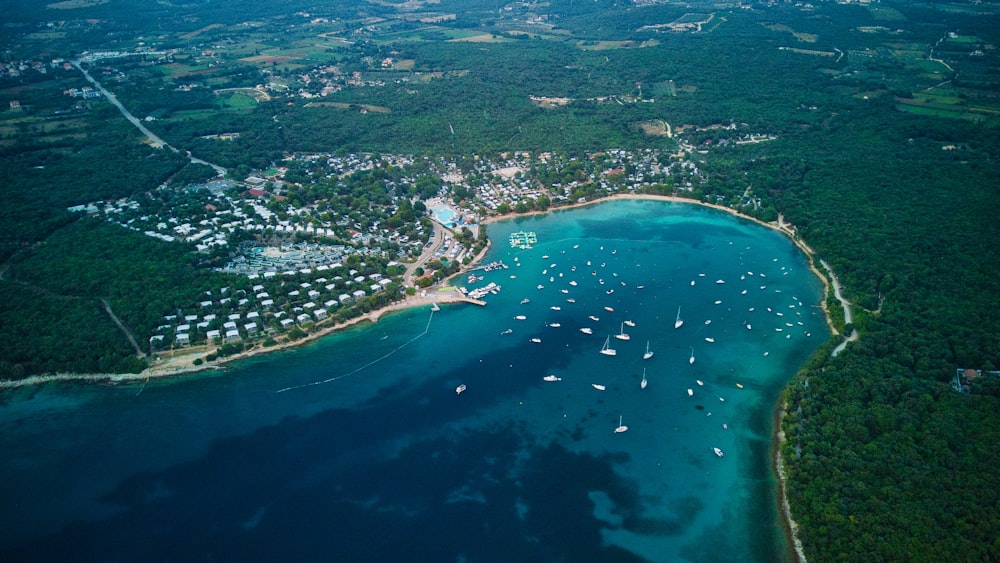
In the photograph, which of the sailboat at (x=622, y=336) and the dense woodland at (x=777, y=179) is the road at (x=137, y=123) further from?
the sailboat at (x=622, y=336)

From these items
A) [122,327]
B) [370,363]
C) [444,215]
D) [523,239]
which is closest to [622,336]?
[370,363]

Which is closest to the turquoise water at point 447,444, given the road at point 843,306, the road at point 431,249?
the road at point 843,306

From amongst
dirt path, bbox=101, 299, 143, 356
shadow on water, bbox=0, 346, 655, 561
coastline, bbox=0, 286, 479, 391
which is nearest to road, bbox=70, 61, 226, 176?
dirt path, bbox=101, 299, 143, 356

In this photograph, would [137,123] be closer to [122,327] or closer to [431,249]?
[122,327]

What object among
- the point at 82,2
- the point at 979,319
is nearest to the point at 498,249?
the point at 979,319

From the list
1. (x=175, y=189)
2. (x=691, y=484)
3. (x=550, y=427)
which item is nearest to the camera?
(x=691, y=484)

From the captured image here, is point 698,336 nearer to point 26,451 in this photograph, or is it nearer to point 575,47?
point 26,451

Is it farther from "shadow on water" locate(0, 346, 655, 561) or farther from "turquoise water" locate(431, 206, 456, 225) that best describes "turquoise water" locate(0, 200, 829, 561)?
"turquoise water" locate(431, 206, 456, 225)
